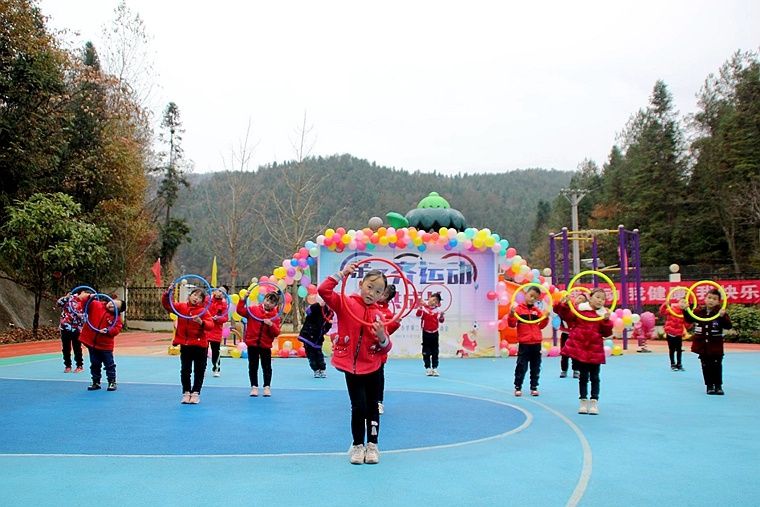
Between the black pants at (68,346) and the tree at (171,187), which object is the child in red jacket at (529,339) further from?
the tree at (171,187)

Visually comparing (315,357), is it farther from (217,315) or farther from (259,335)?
(259,335)

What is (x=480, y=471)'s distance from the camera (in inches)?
213

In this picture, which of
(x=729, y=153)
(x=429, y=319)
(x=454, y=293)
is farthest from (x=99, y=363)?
(x=729, y=153)

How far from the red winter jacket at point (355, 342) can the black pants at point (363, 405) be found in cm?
9

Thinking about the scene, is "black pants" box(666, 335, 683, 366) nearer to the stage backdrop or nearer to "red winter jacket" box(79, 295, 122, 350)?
the stage backdrop

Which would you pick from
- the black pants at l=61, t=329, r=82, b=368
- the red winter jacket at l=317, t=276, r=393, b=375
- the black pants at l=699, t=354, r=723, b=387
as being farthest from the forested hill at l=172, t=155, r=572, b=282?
the red winter jacket at l=317, t=276, r=393, b=375

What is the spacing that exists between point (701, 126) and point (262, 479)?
4415cm

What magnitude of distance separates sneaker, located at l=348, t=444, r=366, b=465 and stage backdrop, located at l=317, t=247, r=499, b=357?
10.9 meters

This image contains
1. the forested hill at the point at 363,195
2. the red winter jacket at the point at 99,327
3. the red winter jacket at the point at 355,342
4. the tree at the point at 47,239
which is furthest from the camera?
the forested hill at the point at 363,195

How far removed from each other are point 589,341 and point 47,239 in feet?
61.5

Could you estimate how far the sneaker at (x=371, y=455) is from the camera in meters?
5.65

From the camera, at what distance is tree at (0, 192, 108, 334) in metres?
20.9

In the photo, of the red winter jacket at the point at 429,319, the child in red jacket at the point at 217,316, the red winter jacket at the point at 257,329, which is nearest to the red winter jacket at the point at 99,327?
the child in red jacket at the point at 217,316

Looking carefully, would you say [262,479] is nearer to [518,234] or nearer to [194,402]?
[194,402]
